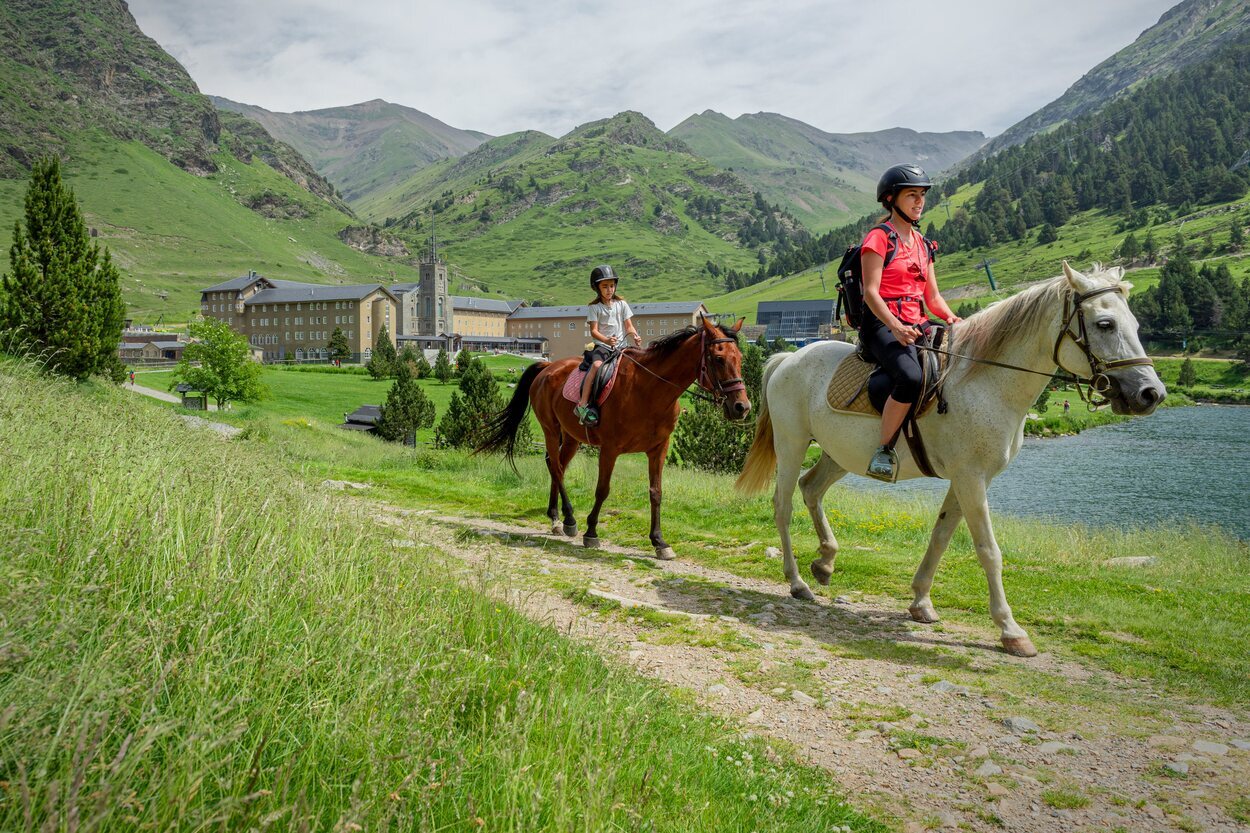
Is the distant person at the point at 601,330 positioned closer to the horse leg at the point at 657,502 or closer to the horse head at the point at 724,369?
the horse leg at the point at 657,502

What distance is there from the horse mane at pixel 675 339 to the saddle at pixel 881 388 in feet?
7.07

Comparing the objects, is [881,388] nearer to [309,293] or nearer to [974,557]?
[974,557]

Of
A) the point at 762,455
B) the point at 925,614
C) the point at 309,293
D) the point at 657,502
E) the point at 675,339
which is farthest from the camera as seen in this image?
the point at 309,293

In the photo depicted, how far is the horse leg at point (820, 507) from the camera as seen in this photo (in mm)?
8688

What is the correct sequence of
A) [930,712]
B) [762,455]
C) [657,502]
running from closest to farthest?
[930,712] → [762,455] → [657,502]

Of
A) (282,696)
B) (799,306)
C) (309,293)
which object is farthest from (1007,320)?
(799,306)

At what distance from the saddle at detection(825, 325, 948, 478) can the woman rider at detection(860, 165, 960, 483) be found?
12cm

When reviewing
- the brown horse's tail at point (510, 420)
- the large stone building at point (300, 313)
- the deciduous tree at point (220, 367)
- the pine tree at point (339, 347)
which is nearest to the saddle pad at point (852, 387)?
the brown horse's tail at point (510, 420)

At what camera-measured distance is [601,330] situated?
469 inches

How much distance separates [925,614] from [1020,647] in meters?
1.10

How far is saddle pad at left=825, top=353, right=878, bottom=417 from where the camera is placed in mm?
7700

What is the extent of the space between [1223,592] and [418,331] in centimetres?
19153

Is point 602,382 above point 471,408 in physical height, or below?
above

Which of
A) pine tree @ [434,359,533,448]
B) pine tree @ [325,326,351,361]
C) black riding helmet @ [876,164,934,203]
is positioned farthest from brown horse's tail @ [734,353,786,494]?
pine tree @ [325,326,351,361]
